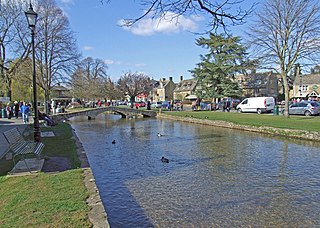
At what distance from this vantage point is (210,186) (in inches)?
316

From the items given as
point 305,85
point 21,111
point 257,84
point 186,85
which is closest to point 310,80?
point 305,85

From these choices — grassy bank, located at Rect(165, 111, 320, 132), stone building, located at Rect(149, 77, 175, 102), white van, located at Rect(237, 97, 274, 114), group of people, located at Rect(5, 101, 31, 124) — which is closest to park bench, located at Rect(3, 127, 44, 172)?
group of people, located at Rect(5, 101, 31, 124)

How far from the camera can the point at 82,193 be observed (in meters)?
5.55

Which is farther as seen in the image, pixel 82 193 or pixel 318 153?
pixel 318 153

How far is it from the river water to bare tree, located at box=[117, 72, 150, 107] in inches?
1806

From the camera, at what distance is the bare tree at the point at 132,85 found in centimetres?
5941

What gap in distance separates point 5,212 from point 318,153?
1254 centimetres

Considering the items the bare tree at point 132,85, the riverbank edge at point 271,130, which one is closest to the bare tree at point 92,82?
the bare tree at point 132,85

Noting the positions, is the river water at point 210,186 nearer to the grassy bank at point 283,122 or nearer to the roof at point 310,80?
the grassy bank at point 283,122

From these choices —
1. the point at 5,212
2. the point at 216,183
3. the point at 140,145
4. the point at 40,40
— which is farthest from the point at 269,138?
the point at 40,40

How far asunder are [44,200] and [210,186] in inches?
183

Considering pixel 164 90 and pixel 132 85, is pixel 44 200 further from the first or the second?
pixel 164 90

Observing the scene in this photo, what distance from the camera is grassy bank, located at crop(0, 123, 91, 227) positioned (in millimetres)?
4270

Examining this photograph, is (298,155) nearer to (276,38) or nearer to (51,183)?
(51,183)
